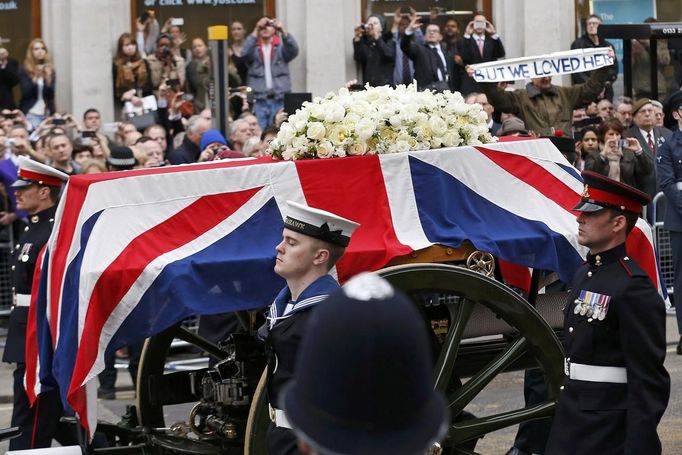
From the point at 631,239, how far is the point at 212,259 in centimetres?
173

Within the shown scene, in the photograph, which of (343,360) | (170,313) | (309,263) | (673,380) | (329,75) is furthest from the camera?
(329,75)

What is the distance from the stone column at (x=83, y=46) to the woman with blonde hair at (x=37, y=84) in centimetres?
57

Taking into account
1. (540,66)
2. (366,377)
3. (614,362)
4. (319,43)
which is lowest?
(614,362)

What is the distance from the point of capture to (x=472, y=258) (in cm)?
553

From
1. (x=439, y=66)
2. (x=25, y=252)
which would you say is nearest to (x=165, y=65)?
(x=439, y=66)

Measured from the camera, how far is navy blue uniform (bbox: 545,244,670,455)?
438 centimetres

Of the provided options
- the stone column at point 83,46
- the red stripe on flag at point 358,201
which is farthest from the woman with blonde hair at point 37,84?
the red stripe on flag at point 358,201

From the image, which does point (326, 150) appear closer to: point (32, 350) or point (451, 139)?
point (451, 139)

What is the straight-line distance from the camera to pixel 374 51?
1585 cm

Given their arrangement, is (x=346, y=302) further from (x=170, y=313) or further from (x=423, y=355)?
(x=170, y=313)

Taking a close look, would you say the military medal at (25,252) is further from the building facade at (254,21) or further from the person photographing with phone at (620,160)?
the building facade at (254,21)

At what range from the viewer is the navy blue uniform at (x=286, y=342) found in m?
4.34

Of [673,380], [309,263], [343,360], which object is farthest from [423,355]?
[673,380]

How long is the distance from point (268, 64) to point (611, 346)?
1117cm
